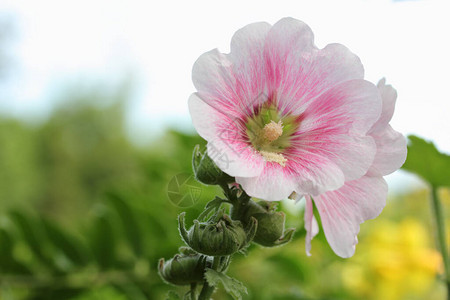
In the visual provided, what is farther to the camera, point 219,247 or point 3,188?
point 3,188

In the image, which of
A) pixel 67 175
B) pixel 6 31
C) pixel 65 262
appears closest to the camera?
pixel 65 262

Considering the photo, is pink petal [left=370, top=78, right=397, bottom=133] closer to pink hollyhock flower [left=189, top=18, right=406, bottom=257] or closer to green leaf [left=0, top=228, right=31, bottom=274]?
pink hollyhock flower [left=189, top=18, right=406, bottom=257]

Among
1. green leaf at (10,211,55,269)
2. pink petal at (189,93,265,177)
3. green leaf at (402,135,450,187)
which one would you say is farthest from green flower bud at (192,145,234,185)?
green leaf at (10,211,55,269)

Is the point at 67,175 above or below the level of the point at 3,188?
below

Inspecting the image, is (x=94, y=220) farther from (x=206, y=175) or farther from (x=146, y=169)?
(x=206, y=175)

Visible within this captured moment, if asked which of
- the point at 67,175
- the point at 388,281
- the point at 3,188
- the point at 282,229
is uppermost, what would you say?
the point at 282,229

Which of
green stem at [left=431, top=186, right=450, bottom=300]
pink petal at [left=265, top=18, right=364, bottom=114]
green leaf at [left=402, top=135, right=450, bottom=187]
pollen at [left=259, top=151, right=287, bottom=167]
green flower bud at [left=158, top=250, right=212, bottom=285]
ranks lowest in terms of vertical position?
green stem at [left=431, top=186, right=450, bottom=300]

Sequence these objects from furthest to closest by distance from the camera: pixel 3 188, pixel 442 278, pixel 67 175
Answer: pixel 67 175, pixel 3 188, pixel 442 278

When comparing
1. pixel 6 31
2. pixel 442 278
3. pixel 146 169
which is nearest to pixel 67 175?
pixel 6 31

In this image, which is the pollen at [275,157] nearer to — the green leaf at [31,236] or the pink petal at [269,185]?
the pink petal at [269,185]

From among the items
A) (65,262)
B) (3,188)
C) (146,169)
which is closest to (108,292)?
(65,262)
